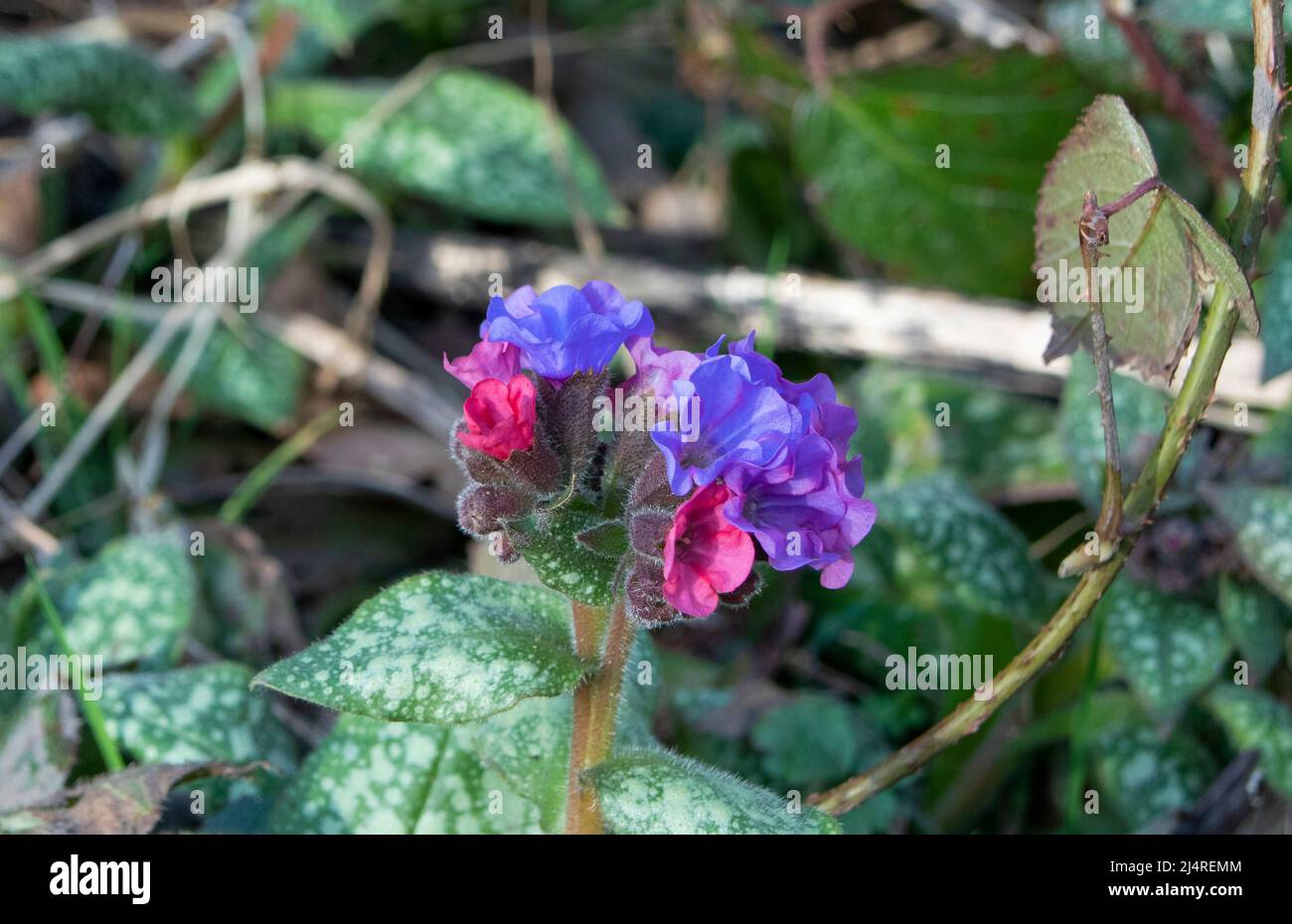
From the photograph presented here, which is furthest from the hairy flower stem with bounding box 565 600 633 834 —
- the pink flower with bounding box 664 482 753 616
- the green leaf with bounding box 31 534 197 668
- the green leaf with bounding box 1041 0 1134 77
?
the green leaf with bounding box 1041 0 1134 77

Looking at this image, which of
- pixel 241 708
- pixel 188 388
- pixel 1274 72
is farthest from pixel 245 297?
pixel 1274 72

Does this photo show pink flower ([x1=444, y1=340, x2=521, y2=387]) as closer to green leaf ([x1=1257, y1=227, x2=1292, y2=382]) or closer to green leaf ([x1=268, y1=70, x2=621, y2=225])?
green leaf ([x1=1257, y1=227, x2=1292, y2=382])

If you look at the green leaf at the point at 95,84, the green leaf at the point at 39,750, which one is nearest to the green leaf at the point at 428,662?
the green leaf at the point at 39,750

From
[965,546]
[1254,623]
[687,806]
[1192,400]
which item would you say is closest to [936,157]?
[965,546]

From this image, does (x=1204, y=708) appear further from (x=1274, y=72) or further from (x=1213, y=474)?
(x=1274, y=72)

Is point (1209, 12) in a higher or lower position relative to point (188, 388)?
higher

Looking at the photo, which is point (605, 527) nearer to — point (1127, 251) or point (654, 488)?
point (654, 488)
